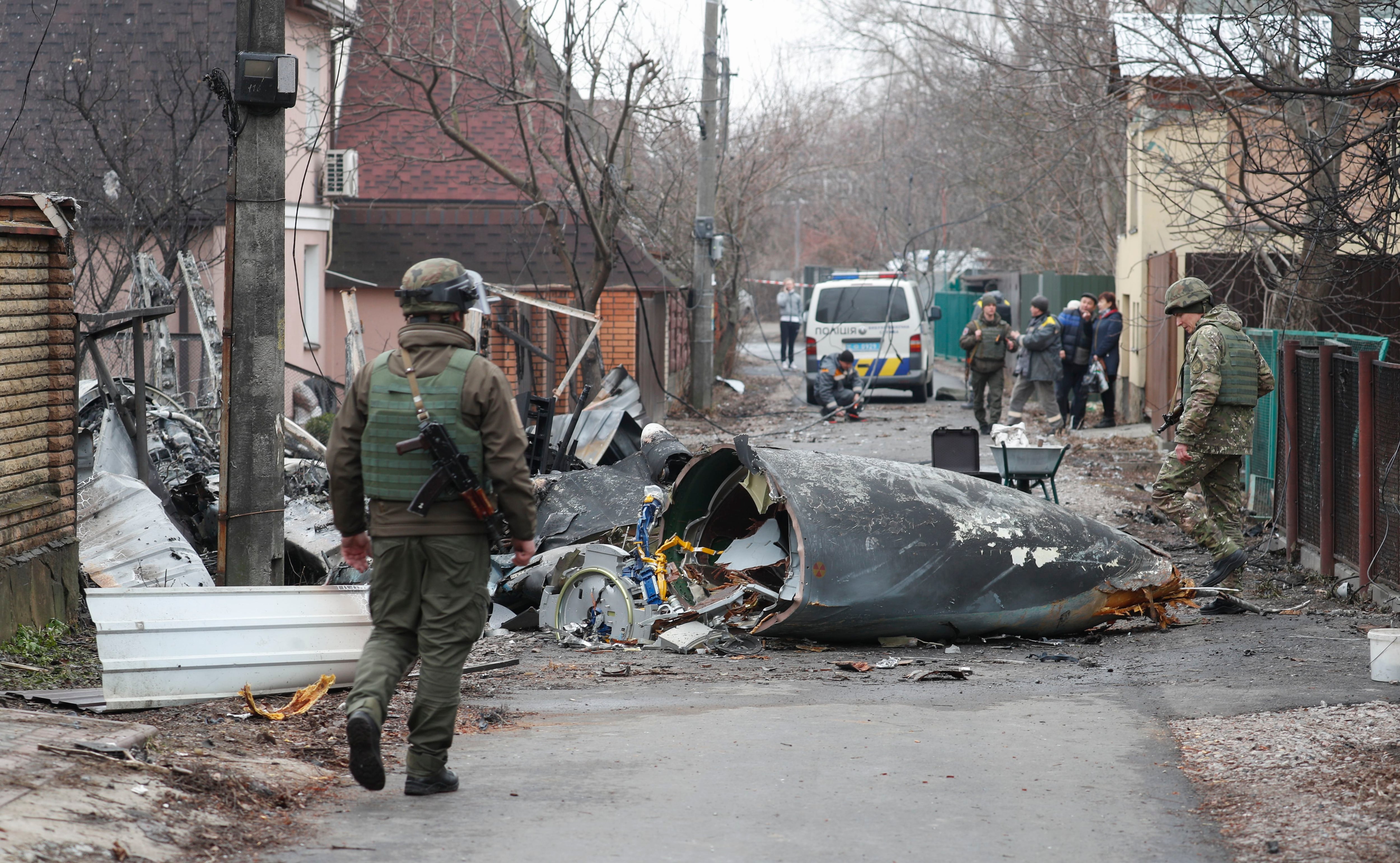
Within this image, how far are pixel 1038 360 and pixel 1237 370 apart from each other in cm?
953

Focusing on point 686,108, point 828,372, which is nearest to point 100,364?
point 686,108

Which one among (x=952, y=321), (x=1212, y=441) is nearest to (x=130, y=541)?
(x=1212, y=441)

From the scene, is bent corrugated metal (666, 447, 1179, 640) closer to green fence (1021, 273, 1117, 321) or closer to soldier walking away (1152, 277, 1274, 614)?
Answer: soldier walking away (1152, 277, 1274, 614)

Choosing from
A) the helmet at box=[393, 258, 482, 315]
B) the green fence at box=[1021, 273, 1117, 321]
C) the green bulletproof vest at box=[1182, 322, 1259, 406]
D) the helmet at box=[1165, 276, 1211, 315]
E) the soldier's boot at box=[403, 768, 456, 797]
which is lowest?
the soldier's boot at box=[403, 768, 456, 797]

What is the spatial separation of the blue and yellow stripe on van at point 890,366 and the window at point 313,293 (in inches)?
360

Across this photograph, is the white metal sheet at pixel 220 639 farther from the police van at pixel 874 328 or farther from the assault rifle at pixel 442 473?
the police van at pixel 874 328

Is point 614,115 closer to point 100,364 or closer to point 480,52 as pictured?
point 480,52

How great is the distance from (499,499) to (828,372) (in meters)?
17.5

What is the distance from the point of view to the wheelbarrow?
10727 mm

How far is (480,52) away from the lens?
21.5m

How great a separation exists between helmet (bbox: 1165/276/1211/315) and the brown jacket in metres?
5.61

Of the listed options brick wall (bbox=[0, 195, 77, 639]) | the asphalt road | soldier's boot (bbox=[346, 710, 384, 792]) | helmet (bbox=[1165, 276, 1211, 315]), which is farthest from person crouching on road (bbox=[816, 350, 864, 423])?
soldier's boot (bbox=[346, 710, 384, 792])

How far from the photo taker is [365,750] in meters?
4.02

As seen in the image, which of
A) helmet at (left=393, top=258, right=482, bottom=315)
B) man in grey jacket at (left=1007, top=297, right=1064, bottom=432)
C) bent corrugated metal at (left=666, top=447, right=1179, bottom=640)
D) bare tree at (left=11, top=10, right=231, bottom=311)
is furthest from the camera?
man in grey jacket at (left=1007, top=297, right=1064, bottom=432)
